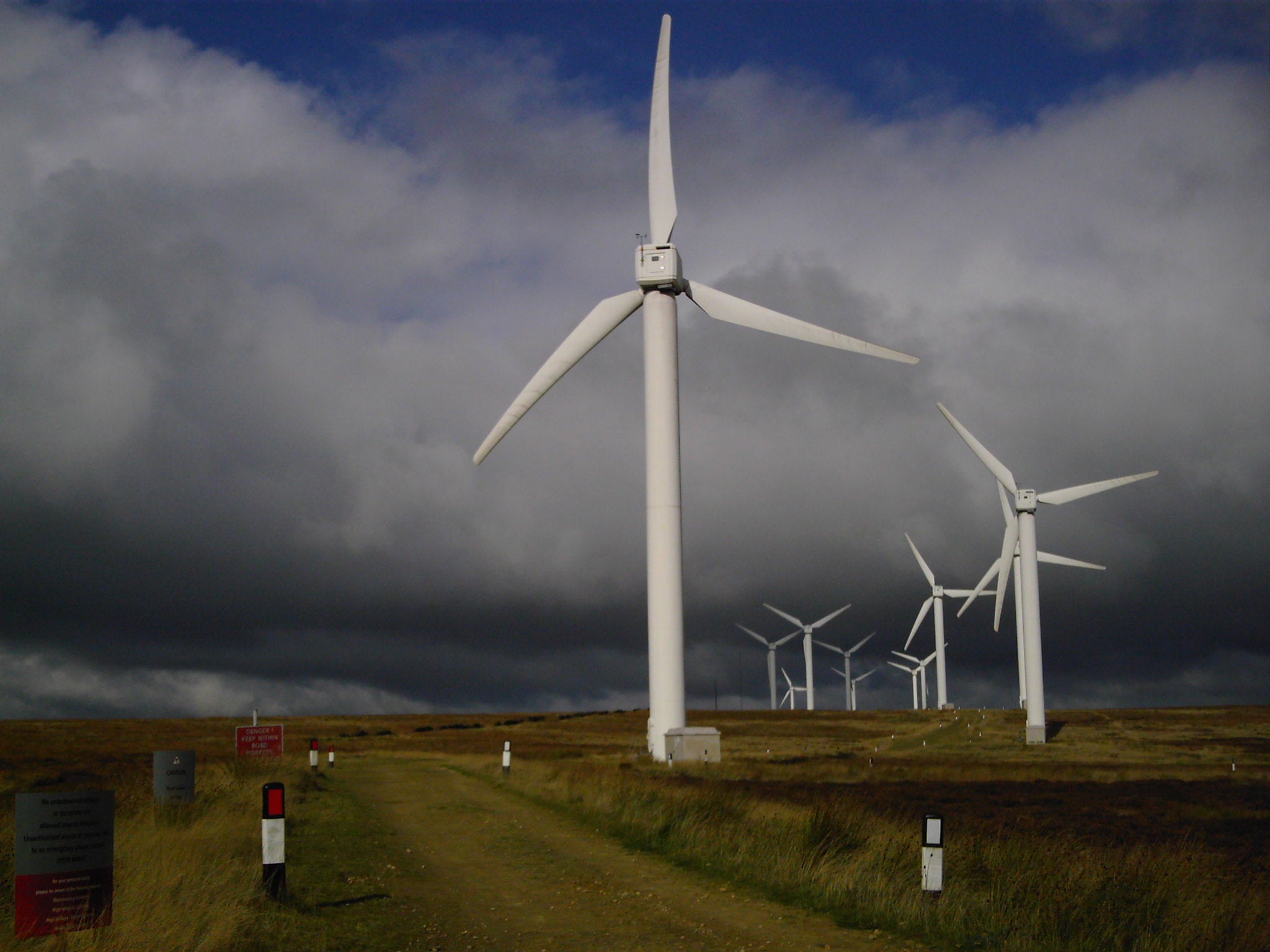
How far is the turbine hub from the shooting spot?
40.5 meters

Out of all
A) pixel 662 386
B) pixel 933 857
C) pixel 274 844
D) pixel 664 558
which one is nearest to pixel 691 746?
pixel 664 558

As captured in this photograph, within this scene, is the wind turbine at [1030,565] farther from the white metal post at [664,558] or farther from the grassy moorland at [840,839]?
the white metal post at [664,558]

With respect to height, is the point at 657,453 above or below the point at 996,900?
above

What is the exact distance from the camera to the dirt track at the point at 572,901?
456 inches

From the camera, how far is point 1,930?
37.3ft

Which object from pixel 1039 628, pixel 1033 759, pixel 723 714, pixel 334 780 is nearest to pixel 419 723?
pixel 723 714

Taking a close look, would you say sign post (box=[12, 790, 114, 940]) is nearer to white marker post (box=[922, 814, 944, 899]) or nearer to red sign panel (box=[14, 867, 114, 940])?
red sign panel (box=[14, 867, 114, 940])

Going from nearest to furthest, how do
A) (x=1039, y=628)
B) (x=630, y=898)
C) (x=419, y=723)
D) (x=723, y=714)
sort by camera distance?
(x=630, y=898), (x=1039, y=628), (x=419, y=723), (x=723, y=714)

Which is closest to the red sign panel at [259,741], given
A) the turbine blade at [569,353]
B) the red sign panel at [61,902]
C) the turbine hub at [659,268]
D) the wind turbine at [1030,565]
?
the turbine blade at [569,353]

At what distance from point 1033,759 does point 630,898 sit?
45559 mm

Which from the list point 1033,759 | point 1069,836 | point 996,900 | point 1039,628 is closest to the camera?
point 996,900

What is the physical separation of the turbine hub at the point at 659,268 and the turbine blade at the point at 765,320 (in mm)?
1327

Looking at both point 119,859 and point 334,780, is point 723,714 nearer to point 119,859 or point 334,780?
point 334,780

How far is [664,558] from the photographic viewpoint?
3866cm
